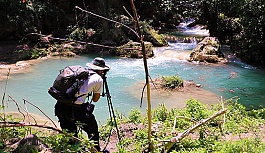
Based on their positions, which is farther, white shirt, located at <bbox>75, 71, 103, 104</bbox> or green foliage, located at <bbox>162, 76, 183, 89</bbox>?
green foliage, located at <bbox>162, 76, 183, 89</bbox>

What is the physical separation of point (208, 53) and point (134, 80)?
15.1 feet

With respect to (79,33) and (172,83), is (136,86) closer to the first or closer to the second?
(172,83)

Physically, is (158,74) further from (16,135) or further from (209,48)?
(16,135)

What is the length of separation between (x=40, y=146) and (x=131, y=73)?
9522mm

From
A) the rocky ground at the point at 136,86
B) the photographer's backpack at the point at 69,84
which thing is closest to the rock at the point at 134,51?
the rocky ground at the point at 136,86

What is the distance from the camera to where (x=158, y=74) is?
495 inches

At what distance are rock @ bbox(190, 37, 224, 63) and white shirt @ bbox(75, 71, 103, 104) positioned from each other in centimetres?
1097

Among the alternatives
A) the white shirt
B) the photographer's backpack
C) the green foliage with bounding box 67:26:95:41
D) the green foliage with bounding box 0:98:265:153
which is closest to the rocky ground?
the green foliage with bounding box 0:98:265:153

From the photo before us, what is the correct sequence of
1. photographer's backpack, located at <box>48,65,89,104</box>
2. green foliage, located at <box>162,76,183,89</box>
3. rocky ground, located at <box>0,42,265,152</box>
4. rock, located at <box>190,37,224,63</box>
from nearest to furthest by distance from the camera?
photographer's backpack, located at <box>48,65,89,104</box>, rocky ground, located at <box>0,42,265,152</box>, green foliage, located at <box>162,76,183,89</box>, rock, located at <box>190,37,224,63</box>

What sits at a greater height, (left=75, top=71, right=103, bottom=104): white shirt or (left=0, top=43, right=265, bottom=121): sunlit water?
(left=75, top=71, right=103, bottom=104): white shirt

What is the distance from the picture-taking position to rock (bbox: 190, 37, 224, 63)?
14336 mm

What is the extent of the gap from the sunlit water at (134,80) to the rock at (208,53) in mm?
535

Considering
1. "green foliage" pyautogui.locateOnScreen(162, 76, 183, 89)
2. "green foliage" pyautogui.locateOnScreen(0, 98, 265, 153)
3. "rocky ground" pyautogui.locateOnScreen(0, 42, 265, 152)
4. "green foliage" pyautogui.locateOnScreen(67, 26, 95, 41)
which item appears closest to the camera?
"green foliage" pyautogui.locateOnScreen(0, 98, 265, 153)

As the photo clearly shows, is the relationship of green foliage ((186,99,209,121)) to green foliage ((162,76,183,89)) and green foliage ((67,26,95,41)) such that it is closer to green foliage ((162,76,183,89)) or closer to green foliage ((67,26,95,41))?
green foliage ((162,76,183,89))
